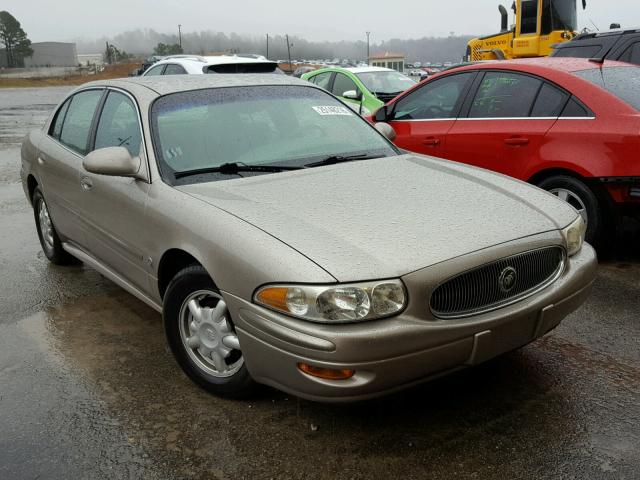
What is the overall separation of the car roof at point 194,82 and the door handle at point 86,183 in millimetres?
622

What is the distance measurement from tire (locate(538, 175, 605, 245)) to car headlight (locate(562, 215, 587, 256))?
181 cm

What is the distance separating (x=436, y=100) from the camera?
618cm

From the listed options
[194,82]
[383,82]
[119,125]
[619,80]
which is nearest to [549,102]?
[619,80]

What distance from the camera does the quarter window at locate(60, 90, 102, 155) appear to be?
4387 mm

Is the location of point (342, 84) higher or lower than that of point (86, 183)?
lower

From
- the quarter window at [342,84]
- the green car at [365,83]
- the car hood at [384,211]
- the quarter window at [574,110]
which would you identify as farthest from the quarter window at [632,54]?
the car hood at [384,211]

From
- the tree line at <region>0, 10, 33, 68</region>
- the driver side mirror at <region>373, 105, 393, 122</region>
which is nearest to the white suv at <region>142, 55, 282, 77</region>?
the driver side mirror at <region>373, 105, 393, 122</region>

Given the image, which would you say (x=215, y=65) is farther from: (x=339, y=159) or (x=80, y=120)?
(x=339, y=159)

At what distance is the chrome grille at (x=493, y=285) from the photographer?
2.60 metres

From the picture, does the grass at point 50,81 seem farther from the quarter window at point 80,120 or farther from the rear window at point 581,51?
the quarter window at point 80,120

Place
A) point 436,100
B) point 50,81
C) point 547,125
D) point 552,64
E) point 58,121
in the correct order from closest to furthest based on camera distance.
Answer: point 58,121 → point 547,125 → point 552,64 → point 436,100 → point 50,81

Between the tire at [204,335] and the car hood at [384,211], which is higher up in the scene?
the car hood at [384,211]

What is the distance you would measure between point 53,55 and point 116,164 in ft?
476

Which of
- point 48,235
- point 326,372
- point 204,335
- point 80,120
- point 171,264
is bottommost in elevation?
point 48,235
